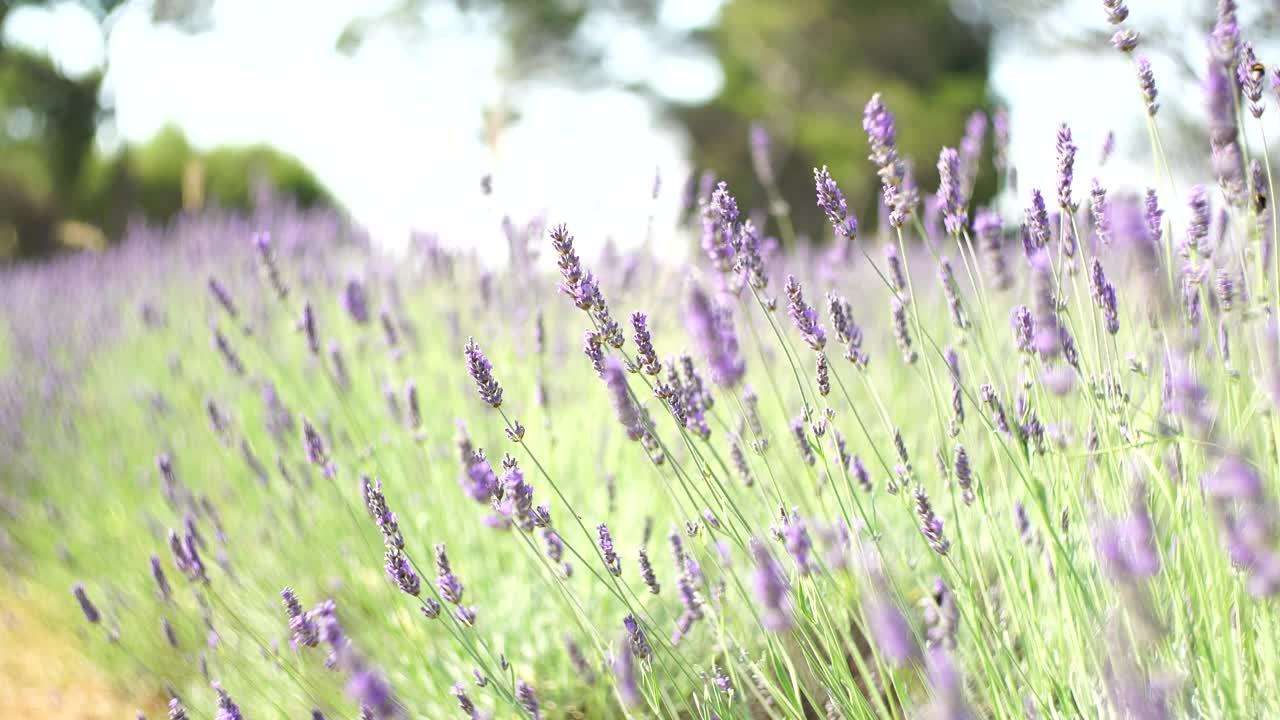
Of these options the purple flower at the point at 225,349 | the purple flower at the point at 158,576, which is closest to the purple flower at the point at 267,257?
the purple flower at the point at 225,349

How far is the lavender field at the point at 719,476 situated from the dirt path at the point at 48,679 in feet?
0.31

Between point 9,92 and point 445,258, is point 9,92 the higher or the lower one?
the higher one

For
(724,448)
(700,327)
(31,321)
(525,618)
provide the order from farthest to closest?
(31,321)
(724,448)
(525,618)
(700,327)

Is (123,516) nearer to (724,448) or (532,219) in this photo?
(532,219)

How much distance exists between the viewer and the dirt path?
2562 mm

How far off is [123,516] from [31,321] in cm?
273

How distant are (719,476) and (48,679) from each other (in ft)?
7.72

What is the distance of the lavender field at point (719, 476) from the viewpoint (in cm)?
119

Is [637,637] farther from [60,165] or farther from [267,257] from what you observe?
[60,165]

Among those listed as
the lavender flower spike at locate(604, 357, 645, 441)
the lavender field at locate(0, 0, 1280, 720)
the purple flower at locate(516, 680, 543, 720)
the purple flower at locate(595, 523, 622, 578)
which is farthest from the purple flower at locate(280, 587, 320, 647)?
the lavender flower spike at locate(604, 357, 645, 441)

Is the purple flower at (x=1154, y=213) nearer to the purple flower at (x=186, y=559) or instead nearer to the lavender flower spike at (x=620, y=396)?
the lavender flower spike at (x=620, y=396)

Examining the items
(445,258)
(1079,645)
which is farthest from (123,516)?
→ (1079,645)

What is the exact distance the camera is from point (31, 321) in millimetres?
5301

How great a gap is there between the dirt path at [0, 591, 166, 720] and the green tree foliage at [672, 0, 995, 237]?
14.5 m
